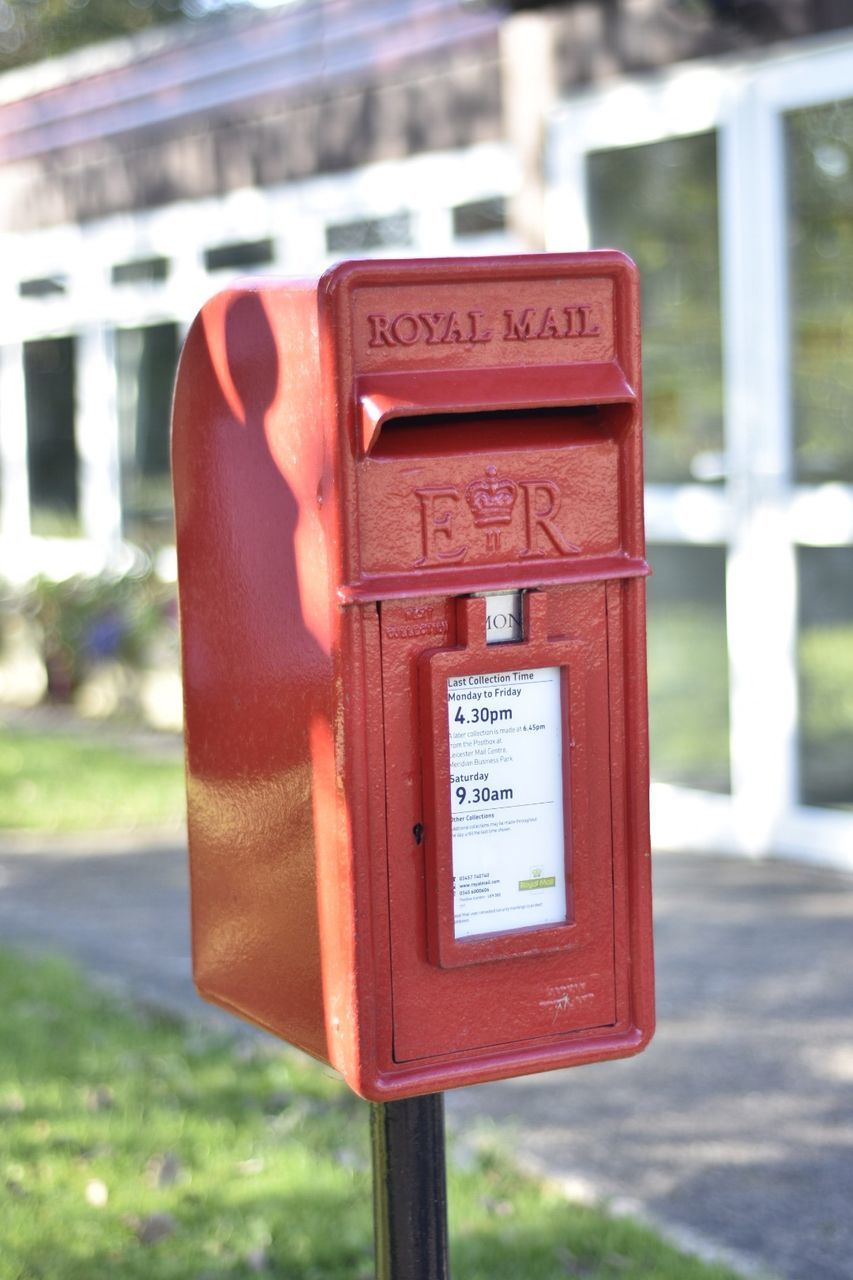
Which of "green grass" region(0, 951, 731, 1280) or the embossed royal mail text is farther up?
the embossed royal mail text

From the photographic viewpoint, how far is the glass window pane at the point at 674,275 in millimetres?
6742

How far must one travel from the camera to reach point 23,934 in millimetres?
6023

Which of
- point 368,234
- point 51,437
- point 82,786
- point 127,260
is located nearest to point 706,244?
point 368,234

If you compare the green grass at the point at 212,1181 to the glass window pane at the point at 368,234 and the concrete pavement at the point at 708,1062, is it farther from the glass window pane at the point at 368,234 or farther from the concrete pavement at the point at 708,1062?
the glass window pane at the point at 368,234

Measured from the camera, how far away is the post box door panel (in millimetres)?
2275

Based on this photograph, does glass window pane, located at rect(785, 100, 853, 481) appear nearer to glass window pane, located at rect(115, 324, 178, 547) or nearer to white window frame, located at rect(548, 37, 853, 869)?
white window frame, located at rect(548, 37, 853, 869)

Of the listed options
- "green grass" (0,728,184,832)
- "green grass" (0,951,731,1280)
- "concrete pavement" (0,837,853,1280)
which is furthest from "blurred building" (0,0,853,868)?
"green grass" (0,951,731,1280)

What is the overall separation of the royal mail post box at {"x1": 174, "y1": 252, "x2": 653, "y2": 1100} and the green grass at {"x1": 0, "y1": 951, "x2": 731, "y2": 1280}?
118 centimetres

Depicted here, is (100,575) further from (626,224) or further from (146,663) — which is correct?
(626,224)

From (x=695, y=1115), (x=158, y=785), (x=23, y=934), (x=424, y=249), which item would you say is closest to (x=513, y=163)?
(x=424, y=249)

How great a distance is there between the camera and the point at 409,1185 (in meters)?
2.45

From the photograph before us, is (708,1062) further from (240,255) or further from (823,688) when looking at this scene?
(240,255)

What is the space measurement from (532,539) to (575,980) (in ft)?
1.89

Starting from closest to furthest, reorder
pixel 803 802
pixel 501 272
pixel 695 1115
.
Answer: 1. pixel 501 272
2. pixel 695 1115
3. pixel 803 802
